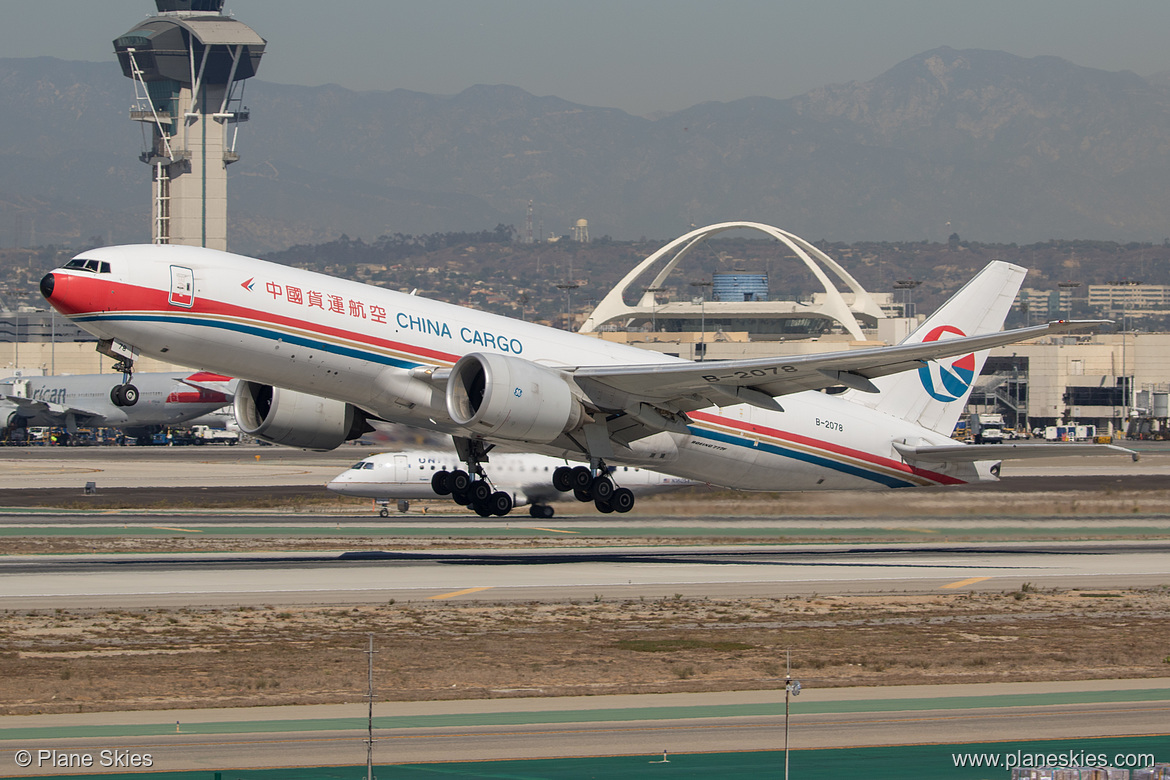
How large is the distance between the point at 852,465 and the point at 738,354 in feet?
395

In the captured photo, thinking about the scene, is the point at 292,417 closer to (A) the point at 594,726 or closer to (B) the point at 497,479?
(A) the point at 594,726

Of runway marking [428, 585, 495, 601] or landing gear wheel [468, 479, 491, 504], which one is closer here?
runway marking [428, 585, 495, 601]

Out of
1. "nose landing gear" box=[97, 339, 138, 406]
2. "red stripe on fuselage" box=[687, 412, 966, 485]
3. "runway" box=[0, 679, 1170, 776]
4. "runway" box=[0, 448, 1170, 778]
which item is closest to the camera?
"runway" box=[0, 679, 1170, 776]

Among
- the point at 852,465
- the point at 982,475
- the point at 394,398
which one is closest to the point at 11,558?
the point at 394,398

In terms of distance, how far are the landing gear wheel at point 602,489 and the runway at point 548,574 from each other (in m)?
2.26

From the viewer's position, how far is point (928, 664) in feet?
80.4

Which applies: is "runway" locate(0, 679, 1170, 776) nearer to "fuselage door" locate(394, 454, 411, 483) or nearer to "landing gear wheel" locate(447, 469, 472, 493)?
"landing gear wheel" locate(447, 469, 472, 493)

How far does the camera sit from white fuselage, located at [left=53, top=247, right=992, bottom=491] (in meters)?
31.0

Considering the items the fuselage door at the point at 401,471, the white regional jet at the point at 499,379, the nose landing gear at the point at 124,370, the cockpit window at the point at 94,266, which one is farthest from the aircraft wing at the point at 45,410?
the cockpit window at the point at 94,266

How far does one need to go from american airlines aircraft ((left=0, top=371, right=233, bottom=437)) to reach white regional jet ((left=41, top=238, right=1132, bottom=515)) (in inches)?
3318

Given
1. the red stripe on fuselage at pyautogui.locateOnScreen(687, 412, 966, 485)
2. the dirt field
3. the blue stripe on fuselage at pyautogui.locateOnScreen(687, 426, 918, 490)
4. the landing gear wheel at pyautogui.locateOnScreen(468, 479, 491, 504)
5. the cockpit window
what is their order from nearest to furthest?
the dirt field
the cockpit window
the landing gear wheel at pyautogui.locateOnScreen(468, 479, 491, 504)
the blue stripe on fuselage at pyautogui.locateOnScreen(687, 426, 918, 490)
the red stripe on fuselage at pyautogui.locateOnScreen(687, 412, 966, 485)

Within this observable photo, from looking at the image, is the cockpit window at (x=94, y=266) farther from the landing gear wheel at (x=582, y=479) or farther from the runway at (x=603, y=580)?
the landing gear wheel at (x=582, y=479)

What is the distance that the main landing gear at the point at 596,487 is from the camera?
3734cm

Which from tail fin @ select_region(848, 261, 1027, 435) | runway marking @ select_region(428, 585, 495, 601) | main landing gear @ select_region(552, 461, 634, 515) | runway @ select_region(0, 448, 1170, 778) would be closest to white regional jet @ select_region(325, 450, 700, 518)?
runway @ select_region(0, 448, 1170, 778)
